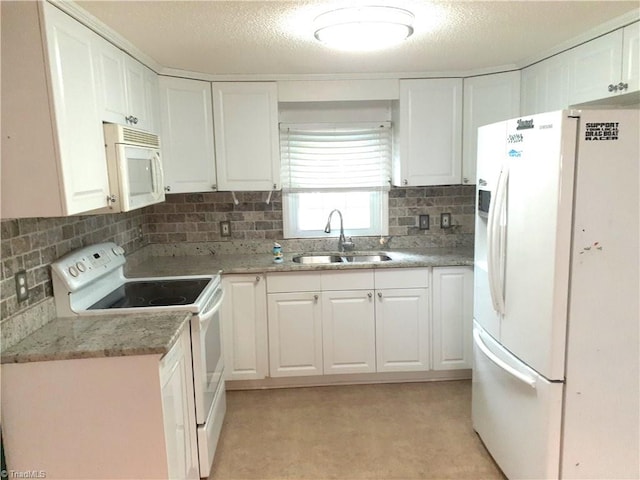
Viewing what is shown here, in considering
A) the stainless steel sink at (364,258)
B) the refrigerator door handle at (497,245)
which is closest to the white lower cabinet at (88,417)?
the refrigerator door handle at (497,245)

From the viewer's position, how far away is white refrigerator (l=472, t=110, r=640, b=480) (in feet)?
5.74

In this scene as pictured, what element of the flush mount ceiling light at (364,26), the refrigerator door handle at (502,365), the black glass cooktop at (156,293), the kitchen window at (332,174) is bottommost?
the refrigerator door handle at (502,365)

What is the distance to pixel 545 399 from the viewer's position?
6.24ft

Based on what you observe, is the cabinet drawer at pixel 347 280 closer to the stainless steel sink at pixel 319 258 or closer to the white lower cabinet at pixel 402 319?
the white lower cabinet at pixel 402 319

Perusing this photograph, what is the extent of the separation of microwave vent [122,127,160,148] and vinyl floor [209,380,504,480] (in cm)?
172

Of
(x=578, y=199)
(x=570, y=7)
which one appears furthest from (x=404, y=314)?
(x=570, y=7)

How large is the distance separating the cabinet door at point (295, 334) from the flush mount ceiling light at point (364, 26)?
1.67 meters

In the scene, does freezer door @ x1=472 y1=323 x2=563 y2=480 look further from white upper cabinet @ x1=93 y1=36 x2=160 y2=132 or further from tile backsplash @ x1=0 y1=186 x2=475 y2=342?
white upper cabinet @ x1=93 y1=36 x2=160 y2=132

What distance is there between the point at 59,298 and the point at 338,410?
1778 millimetres

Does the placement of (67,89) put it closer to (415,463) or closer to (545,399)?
(545,399)

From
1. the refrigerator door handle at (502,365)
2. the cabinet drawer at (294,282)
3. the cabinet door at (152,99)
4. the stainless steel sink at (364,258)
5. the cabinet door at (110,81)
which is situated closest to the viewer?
the refrigerator door handle at (502,365)

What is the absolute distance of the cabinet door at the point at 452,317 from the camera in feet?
10.4

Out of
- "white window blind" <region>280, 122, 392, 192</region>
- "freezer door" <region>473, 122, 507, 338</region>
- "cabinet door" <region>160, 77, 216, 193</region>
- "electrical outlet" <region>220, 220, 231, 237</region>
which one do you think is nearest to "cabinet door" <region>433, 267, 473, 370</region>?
"freezer door" <region>473, 122, 507, 338</region>

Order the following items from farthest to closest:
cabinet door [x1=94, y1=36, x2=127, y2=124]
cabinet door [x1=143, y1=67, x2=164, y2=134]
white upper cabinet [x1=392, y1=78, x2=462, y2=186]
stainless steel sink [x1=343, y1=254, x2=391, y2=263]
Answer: stainless steel sink [x1=343, y1=254, x2=391, y2=263]
white upper cabinet [x1=392, y1=78, x2=462, y2=186]
cabinet door [x1=143, y1=67, x2=164, y2=134]
cabinet door [x1=94, y1=36, x2=127, y2=124]
